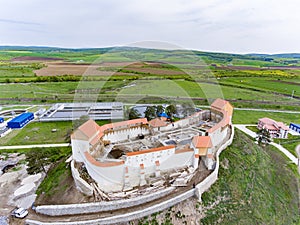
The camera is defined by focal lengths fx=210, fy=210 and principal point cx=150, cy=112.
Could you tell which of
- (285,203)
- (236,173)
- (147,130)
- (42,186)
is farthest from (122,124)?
(285,203)

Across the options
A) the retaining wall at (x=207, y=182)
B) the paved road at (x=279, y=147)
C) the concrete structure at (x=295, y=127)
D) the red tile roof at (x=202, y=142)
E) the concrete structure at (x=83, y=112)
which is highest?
the red tile roof at (x=202, y=142)

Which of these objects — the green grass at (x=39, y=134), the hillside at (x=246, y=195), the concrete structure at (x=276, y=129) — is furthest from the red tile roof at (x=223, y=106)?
the green grass at (x=39, y=134)

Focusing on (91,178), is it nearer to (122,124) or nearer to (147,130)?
(122,124)

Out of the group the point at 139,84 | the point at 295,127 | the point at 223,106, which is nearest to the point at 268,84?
the point at 295,127

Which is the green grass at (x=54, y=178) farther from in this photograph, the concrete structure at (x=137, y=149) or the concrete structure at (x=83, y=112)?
the concrete structure at (x=83, y=112)

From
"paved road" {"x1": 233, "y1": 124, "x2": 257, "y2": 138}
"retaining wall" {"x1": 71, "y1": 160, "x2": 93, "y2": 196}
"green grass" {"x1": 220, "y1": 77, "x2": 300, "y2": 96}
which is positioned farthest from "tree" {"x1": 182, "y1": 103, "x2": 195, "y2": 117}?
"green grass" {"x1": 220, "y1": 77, "x2": 300, "y2": 96}

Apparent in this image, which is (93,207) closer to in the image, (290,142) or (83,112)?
(83,112)
